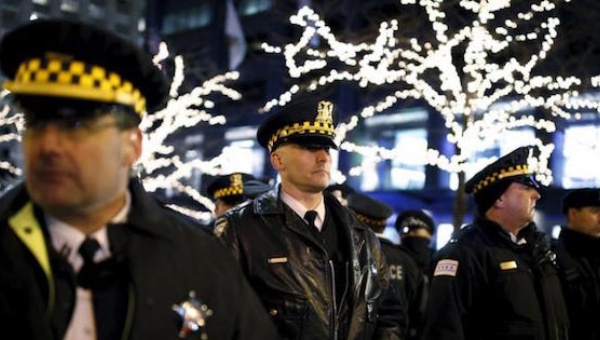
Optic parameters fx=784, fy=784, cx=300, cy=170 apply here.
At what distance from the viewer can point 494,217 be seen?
18.2 ft

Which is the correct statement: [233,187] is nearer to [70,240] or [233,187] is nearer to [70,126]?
[70,240]

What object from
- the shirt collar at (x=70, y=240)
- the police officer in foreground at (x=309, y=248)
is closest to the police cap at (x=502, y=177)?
the police officer in foreground at (x=309, y=248)

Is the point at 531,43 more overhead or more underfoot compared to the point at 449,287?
more overhead

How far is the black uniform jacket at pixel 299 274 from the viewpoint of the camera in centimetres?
398

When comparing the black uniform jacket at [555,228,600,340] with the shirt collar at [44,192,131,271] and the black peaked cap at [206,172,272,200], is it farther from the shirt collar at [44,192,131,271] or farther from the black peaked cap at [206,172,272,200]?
the shirt collar at [44,192,131,271]

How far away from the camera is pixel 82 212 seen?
2234mm

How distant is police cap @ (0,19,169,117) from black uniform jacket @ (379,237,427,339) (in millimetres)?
5219

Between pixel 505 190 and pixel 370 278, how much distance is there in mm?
1729

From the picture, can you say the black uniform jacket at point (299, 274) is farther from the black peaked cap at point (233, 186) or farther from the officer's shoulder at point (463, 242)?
the black peaked cap at point (233, 186)

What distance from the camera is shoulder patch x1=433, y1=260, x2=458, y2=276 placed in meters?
5.16

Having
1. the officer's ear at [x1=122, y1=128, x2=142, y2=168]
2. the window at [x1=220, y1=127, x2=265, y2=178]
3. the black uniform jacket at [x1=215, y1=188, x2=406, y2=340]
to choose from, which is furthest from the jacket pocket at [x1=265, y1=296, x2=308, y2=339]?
the window at [x1=220, y1=127, x2=265, y2=178]

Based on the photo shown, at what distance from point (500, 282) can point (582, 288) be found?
3.72 feet

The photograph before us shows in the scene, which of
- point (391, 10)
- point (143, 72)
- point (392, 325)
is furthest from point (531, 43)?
point (143, 72)

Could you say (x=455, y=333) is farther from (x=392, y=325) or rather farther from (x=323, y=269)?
(x=323, y=269)
